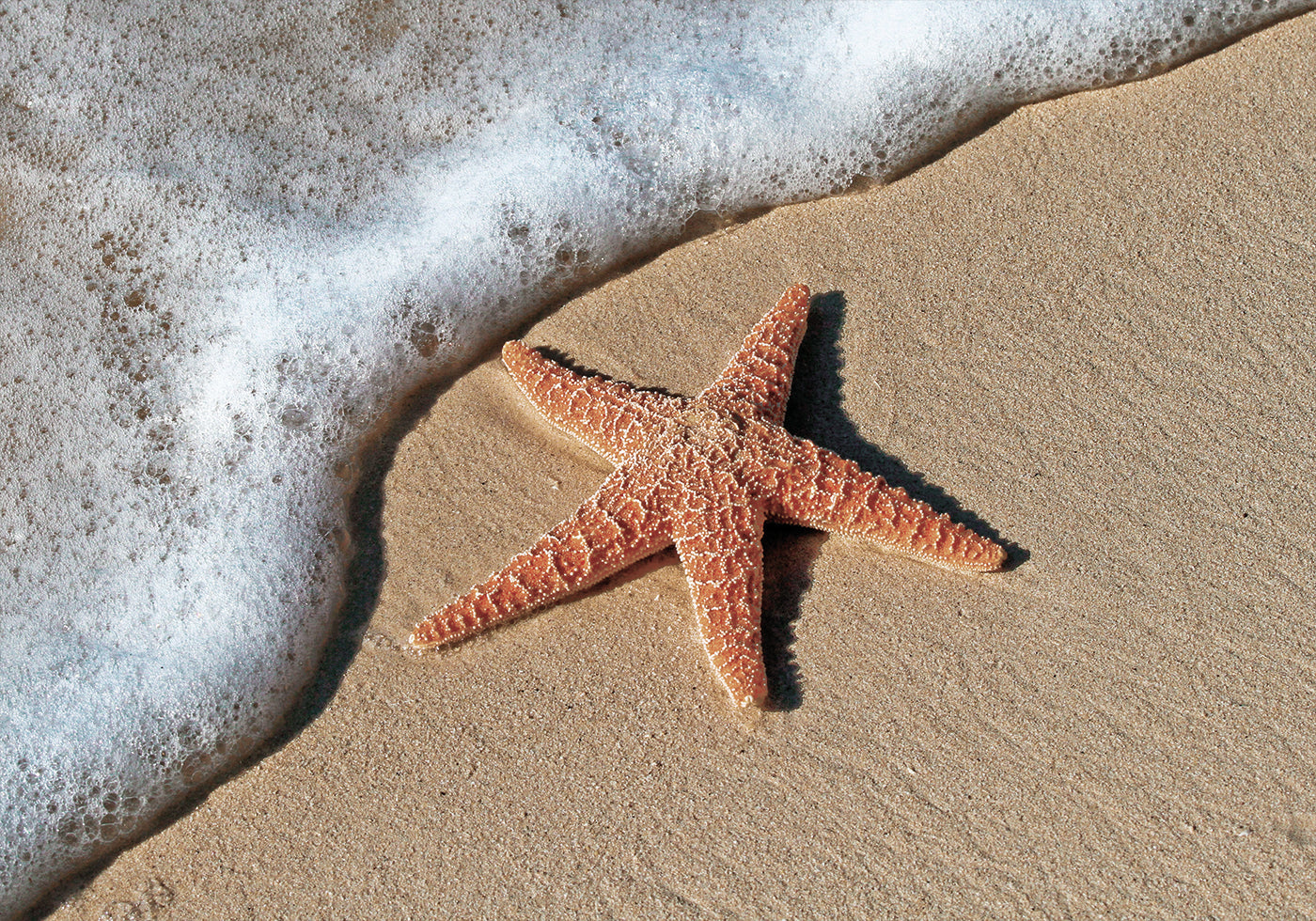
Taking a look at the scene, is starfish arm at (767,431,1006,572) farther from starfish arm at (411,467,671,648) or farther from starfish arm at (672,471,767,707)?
starfish arm at (411,467,671,648)

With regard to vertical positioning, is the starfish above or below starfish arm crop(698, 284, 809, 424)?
below

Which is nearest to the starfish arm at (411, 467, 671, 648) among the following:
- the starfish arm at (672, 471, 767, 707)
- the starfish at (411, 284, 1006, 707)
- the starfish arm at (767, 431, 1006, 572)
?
the starfish at (411, 284, 1006, 707)

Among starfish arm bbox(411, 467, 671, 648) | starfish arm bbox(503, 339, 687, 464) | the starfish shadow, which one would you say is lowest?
starfish arm bbox(411, 467, 671, 648)

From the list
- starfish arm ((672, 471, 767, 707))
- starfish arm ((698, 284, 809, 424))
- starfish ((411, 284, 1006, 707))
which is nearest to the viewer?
starfish arm ((672, 471, 767, 707))

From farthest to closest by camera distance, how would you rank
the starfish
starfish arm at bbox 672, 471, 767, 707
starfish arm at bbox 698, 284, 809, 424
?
starfish arm at bbox 698, 284, 809, 424
the starfish
starfish arm at bbox 672, 471, 767, 707

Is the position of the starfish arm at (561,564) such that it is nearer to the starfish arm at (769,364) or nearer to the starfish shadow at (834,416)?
the starfish arm at (769,364)

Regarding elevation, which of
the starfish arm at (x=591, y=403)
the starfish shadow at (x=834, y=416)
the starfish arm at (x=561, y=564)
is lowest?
the starfish arm at (x=561, y=564)

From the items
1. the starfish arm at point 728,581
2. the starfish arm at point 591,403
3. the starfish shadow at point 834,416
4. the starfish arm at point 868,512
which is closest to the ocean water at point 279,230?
the starfish arm at point 591,403

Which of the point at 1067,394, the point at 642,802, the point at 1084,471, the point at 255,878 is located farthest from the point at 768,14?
the point at 255,878
